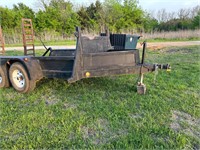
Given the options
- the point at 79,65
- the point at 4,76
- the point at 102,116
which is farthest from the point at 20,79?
the point at 102,116

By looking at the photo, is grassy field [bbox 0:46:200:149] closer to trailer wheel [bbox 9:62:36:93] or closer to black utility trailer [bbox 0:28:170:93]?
trailer wheel [bbox 9:62:36:93]

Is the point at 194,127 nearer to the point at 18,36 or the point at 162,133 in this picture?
the point at 162,133

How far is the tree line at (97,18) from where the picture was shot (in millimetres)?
28809

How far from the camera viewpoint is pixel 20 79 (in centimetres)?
419

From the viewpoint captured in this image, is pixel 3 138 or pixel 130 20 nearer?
pixel 3 138

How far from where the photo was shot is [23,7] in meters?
31.2

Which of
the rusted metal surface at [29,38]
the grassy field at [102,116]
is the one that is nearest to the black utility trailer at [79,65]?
the grassy field at [102,116]

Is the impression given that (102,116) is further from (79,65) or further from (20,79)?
(20,79)

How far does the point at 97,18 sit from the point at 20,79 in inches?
1239

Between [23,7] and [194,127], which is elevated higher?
[23,7]

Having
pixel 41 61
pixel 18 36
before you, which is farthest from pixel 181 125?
pixel 18 36

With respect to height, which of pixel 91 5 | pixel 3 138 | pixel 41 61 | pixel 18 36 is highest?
pixel 91 5

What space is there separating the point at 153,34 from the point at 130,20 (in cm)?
977

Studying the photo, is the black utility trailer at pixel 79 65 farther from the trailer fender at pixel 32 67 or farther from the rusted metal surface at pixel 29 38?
the rusted metal surface at pixel 29 38
